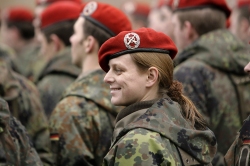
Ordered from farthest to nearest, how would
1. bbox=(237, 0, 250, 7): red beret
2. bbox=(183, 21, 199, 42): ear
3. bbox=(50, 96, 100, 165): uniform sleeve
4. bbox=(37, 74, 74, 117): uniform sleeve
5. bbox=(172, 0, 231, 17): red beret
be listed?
bbox=(237, 0, 250, 7): red beret
bbox=(37, 74, 74, 117): uniform sleeve
bbox=(183, 21, 199, 42): ear
bbox=(172, 0, 231, 17): red beret
bbox=(50, 96, 100, 165): uniform sleeve

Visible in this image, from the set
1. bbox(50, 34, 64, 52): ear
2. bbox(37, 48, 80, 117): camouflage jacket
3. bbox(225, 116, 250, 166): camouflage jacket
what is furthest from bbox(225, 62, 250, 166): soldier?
bbox(50, 34, 64, 52): ear

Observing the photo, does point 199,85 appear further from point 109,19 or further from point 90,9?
point 90,9

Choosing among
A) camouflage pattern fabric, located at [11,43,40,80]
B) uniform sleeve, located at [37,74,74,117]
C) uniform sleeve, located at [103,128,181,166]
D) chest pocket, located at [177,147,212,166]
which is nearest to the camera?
uniform sleeve, located at [103,128,181,166]

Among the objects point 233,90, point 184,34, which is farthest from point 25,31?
point 233,90

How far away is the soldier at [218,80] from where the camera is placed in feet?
20.1

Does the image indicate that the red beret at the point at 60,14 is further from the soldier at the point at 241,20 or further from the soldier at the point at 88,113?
the soldier at the point at 241,20

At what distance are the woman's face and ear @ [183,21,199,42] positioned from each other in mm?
2274

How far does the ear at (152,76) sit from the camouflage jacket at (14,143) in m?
1.05

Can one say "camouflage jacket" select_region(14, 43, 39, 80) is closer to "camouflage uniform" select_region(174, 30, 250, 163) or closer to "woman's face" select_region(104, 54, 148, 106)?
"camouflage uniform" select_region(174, 30, 250, 163)

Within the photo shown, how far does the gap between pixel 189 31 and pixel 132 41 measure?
7.59 ft

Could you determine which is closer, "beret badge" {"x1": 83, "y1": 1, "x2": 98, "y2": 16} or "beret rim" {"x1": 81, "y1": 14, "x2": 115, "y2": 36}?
"beret rim" {"x1": 81, "y1": 14, "x2": 115, "y2": 36}

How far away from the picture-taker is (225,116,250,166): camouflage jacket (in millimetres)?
4434

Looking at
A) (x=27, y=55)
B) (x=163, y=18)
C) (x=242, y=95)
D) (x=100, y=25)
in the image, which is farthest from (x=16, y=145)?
(x=27, y=55)

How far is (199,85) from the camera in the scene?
6.11 meters
